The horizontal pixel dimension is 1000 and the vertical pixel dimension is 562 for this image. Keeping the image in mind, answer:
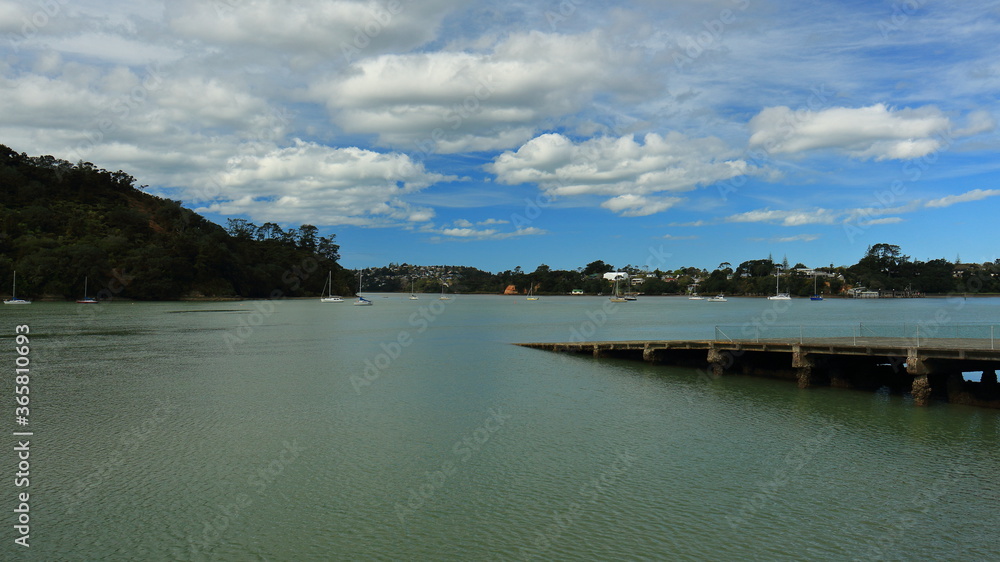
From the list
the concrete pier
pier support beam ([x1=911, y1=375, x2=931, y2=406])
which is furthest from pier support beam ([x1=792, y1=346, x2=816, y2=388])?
pier support beam ([x1=911, y1=375, x2=931, y2=406])

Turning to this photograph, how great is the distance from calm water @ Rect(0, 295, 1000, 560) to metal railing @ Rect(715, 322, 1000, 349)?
2.42 meters

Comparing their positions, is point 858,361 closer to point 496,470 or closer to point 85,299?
point 496,470

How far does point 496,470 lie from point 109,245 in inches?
5054

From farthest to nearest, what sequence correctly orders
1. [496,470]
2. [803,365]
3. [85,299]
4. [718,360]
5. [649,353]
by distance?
[85,299] < [649,353] < [718,360] < [803,365] < [496,470]

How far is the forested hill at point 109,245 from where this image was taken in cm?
10794

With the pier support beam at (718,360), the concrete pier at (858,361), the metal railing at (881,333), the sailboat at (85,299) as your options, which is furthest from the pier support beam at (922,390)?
the sailboat at (85,299)

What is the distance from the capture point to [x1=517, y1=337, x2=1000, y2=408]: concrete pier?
21.9 meters

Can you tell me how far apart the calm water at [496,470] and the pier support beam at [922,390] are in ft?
2.01

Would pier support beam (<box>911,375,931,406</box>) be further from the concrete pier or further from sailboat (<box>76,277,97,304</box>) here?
sailboat (<box>76,277,97,304</box>)

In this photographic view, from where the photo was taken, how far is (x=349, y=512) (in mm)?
11805

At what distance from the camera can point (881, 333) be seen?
2692cm

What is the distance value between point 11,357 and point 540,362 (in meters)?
29.4

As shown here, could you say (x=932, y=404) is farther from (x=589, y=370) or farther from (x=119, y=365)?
(x=119, y=365)

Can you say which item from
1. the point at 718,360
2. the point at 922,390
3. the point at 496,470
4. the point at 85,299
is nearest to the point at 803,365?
the point at 922,390
